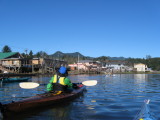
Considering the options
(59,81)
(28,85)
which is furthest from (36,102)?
(28,85)

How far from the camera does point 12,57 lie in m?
57.8

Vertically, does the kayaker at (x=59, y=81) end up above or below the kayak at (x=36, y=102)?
above

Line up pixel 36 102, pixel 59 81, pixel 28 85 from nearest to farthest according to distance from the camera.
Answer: pixel 36 102 → pixel 59 81 → pixel 28 85

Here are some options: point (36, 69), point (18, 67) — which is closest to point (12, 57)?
point (18, 67)

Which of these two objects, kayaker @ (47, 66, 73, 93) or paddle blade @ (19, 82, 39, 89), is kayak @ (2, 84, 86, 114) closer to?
kayaker @ (47, 66, 73, 93)

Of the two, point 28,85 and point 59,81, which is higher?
point 59,81

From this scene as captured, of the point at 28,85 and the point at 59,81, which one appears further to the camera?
the point at 28,85

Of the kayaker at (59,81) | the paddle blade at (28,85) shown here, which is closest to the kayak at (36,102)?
the kayaker at (59,81)

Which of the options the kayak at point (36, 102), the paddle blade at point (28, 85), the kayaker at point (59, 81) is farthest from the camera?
the paddle blade at point (28, 85)

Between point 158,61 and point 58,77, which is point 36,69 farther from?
point 158,61

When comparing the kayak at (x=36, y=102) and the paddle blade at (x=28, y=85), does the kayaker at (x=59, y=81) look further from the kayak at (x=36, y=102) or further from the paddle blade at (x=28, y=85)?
the paddle blade at (x=28, y=85)

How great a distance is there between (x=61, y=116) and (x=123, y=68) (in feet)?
354

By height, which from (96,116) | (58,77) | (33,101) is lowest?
(96,116)

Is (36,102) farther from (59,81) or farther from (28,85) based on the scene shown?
(28,85)
